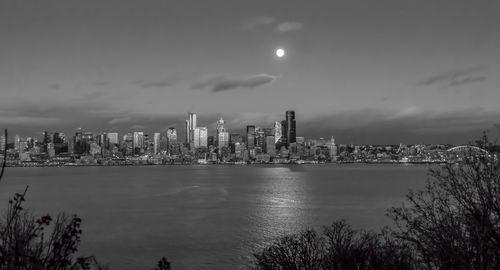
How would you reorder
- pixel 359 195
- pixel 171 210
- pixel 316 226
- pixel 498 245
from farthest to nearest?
pixel 359 195, pixel 171 210, pixel 316 226, pixel 498 245

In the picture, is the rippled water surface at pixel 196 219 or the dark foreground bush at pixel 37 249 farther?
the rippled water surface at pixel 196 219

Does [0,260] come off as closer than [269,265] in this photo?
Yes

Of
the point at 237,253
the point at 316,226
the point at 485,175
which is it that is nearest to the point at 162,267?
the point at 485,175

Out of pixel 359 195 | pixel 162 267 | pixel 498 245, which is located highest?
pixel 162 267

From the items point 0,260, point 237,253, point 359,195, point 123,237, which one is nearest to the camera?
point 0,260

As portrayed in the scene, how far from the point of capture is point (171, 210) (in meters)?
60.7

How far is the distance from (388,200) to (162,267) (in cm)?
6948

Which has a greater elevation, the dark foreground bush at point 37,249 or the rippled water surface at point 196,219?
the dark foreground bush at point 37,249

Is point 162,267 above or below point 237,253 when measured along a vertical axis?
above

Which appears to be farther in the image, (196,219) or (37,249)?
(196,219)

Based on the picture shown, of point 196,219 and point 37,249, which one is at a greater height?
point 37,249

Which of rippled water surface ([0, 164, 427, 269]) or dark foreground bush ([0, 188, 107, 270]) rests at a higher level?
dark foreground bush ([0, 188, 107, 270])

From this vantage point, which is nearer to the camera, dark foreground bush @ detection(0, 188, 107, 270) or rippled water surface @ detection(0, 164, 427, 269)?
dark foreground bush @ detection(0, 188, 107, 270)

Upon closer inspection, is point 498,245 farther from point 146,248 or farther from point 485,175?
point 146,248
